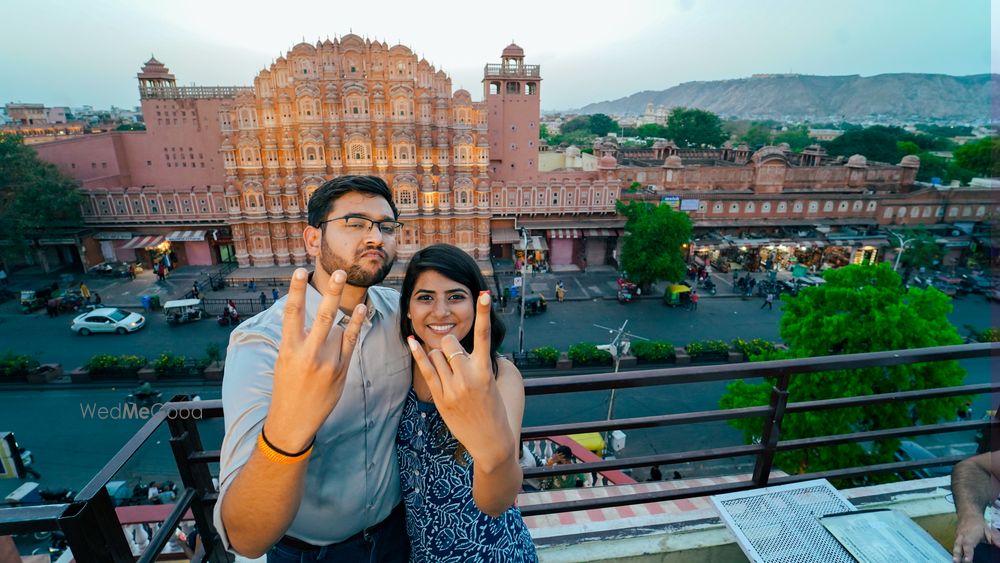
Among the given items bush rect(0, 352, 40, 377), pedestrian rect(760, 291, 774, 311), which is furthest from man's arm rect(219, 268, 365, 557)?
pedestrian rect(760, 291, 774, 311)

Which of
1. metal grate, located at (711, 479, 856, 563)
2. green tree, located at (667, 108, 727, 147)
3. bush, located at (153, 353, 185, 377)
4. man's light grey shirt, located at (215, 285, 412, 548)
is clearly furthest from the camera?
green tree, located at (667, 108, 727, 147)

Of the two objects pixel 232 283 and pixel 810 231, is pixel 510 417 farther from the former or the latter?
pixel 810 231

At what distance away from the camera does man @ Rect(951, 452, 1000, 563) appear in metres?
1.95

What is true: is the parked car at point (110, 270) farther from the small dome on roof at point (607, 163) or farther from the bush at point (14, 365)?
the small dome on roof at point (607, 163)

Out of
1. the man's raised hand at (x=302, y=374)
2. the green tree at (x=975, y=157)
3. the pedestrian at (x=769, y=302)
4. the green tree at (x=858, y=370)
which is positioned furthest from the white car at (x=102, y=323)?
the green tree at (x=975, y=157)

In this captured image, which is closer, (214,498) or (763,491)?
(214,498)

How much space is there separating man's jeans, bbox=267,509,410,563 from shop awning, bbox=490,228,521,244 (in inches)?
901

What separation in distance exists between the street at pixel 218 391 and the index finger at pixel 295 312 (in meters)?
8.88

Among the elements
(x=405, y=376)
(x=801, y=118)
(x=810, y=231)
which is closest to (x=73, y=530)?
(x=405, y=376)

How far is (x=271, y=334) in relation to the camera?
4.98ft

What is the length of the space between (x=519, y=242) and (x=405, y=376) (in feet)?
76.0

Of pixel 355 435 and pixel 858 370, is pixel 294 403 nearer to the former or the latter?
pixel 355 435

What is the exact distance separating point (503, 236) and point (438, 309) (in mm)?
23472

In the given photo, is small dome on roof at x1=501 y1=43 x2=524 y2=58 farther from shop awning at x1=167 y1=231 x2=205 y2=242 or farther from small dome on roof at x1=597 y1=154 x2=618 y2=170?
shop awning at x1=167 y1=231 x2=205 y2=242
